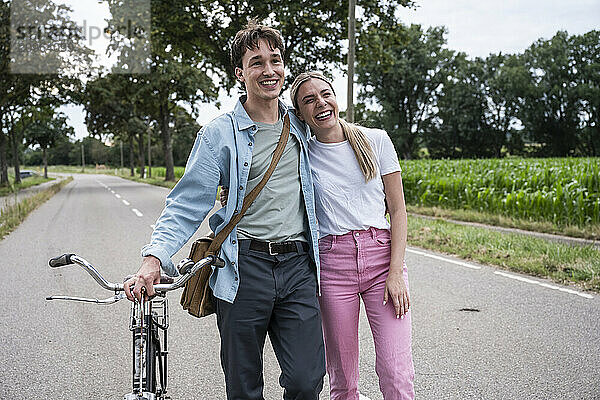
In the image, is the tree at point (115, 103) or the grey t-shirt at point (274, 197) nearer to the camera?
the grey t-shirt at point (274, 197)

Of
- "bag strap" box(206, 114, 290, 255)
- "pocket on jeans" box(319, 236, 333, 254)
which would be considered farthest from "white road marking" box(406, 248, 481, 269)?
"bag strap" box(206, 114, 290, 255)

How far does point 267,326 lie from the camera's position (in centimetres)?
254

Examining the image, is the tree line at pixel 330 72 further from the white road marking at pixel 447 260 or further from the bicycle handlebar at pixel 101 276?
the bicycle handlebar at pixel 101 276

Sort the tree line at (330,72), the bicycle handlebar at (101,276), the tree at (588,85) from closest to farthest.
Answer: the bicycle handlebar at (101,276) → the tree line at (330,72) → the tree at (588,85)

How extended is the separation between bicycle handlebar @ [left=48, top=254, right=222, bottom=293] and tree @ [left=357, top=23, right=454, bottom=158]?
57369mm

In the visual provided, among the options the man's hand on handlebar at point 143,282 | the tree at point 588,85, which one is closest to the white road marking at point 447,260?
the man's hand on handlebar at point 143,282

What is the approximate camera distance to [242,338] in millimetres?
2459

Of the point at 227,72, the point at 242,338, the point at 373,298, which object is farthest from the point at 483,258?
the point at 227,72

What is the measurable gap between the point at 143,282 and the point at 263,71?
0.99m

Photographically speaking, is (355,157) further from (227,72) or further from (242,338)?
(227,72)

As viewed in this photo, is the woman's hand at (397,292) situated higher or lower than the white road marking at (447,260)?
higher

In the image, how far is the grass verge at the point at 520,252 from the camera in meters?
7.19

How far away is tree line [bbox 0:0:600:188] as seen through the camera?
20000 mm

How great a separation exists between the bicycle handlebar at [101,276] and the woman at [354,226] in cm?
69
